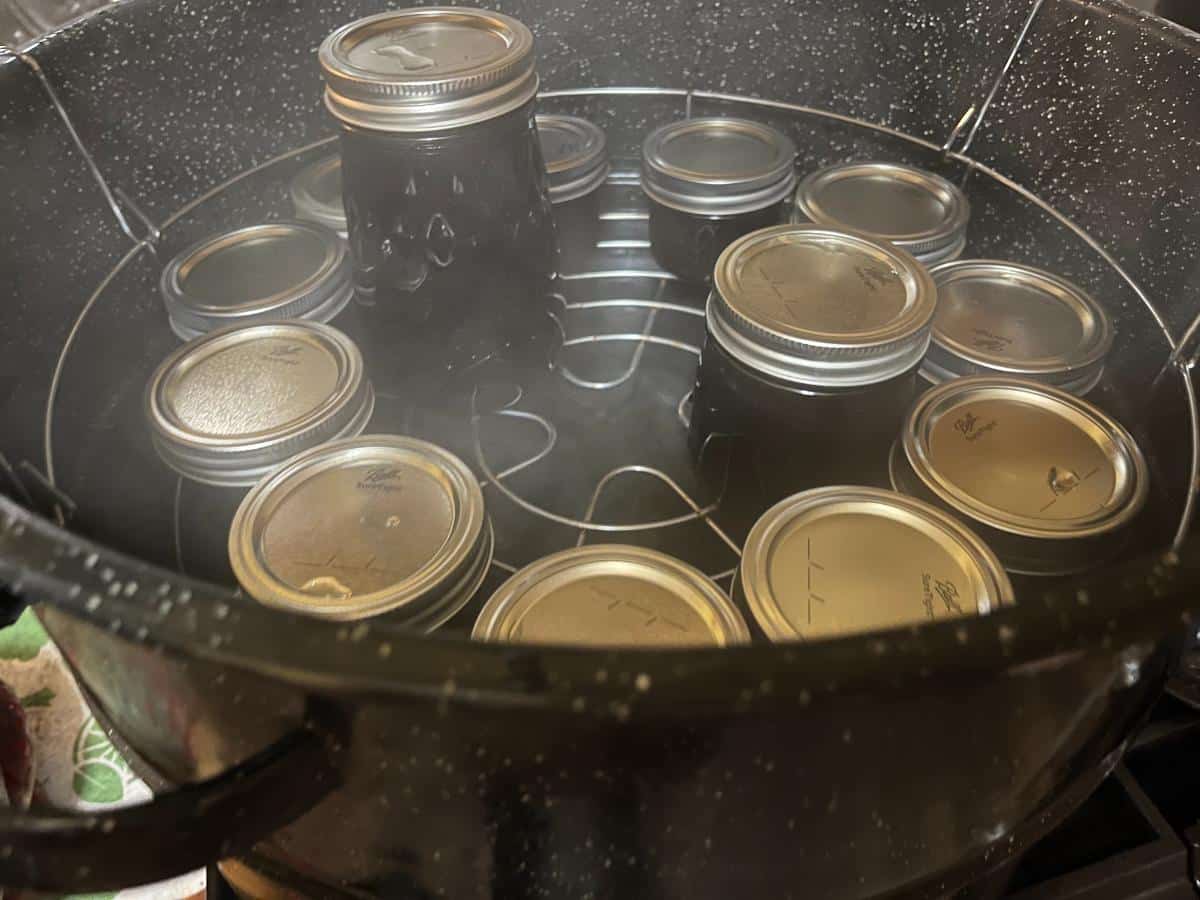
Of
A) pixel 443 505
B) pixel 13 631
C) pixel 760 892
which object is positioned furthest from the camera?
pixel 13 631

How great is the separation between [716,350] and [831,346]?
0.07 metres

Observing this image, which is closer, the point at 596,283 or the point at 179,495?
the point at 179,495

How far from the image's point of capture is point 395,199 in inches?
19.2

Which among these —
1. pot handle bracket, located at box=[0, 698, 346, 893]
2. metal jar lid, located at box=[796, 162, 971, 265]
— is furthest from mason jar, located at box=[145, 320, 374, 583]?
metal jar lid, located at box=[796, 162, 971, 265]

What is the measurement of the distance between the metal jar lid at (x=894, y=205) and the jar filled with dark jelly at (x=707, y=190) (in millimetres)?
29

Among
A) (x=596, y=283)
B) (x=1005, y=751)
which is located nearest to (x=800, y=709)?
(x=1005, y=751)

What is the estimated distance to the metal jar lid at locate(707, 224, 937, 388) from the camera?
0.48m

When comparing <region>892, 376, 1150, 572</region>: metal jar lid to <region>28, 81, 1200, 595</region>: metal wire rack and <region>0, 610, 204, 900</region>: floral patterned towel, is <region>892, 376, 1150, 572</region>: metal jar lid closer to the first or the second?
<region>28, 81, 1200, 595</region>: metal wire rack

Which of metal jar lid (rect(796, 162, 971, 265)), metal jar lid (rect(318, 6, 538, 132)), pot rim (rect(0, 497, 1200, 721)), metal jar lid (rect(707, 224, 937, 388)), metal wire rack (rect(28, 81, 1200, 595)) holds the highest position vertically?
metal jar lid (rect(318, 6, 538, 132))

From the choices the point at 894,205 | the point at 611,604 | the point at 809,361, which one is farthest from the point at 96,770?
the point at 894,205

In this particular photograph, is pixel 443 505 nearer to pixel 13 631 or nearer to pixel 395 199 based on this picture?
pixel 395 199

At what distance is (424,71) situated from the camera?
1.56ft

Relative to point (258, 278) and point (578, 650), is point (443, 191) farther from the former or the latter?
point (578, 650)

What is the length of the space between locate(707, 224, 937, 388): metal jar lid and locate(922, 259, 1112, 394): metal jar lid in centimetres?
7
